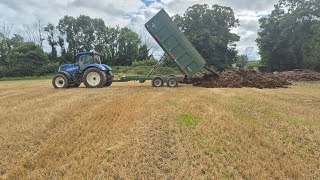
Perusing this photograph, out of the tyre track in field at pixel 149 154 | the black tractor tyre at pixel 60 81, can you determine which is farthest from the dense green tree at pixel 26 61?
the tyre track in field at pixel 149 154

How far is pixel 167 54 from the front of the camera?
1568 cm

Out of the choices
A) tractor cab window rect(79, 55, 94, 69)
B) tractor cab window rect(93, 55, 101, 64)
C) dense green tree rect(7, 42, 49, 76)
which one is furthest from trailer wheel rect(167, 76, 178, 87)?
dense green tree rect(7, 42, 49, 76)

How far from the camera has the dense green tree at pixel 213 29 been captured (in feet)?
140

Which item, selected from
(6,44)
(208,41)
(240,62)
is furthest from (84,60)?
(6,44)

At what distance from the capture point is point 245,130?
7.23 meters

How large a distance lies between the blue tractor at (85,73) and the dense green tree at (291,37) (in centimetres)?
2403

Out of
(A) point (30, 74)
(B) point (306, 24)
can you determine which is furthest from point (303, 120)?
(A) point (30, 74)

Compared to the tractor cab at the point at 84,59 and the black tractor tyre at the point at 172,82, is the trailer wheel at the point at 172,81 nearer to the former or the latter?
the black tractor tyre at the point at 172,82

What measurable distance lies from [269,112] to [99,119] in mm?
5380

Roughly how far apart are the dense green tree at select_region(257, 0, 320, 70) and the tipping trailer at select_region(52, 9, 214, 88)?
2048 cm

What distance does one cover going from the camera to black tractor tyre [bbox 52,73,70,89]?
16625mm

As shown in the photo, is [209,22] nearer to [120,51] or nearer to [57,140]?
[120,51]

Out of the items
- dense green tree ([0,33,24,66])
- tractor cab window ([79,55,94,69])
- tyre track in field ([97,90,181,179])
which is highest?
dense green tree ([0,33,24,66])

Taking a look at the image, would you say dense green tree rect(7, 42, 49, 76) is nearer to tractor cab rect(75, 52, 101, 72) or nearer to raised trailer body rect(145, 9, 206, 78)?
tractor cab rect(75, 52, 101, 72)
